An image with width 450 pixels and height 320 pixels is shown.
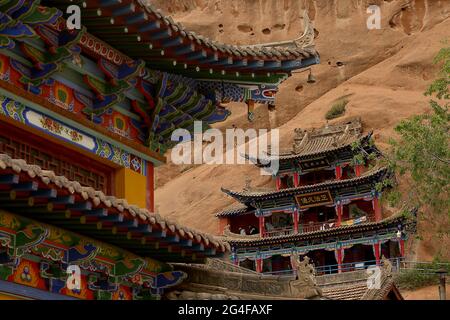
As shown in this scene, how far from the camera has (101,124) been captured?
1377cm

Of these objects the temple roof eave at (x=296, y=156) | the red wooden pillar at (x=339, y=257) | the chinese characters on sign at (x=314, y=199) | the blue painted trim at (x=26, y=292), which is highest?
the temple roof eave at (x=296, y=156)

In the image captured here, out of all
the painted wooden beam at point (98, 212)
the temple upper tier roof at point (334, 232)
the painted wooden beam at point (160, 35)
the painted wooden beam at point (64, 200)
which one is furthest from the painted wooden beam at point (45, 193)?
the temple upper tier roof at point (334, 232)

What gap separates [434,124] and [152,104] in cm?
616

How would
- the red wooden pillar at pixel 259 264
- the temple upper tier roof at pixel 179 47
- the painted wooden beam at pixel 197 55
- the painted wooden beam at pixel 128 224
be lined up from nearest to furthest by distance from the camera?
the painted wooden beam at pixel 128 224 < the temple upper tier roof at pixel 179 47 < the painted wooden beam at pixel 197 55 < the red wooden pillar at pixel 259 264

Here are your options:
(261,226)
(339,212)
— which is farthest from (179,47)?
(261,226)

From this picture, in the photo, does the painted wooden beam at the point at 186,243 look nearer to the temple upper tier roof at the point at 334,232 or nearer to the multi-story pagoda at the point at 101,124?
the multi-story pagoda at the point at 101,124

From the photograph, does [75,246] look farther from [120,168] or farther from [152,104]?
[152,104]

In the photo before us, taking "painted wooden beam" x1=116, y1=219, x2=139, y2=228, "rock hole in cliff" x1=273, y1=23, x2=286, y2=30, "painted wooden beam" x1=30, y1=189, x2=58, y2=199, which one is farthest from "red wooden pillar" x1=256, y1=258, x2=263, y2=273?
"painted wooden beam" x1=30, y1=189, x2=58, y2=199

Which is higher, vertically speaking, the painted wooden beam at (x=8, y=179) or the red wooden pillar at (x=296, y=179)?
the red wooden pillar at (x=296, y=179)

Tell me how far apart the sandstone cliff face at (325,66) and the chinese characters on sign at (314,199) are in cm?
587

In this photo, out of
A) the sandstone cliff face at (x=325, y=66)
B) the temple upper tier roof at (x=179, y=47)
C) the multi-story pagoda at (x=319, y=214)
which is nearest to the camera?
the temple upper tier roof at (x=179, y=47)

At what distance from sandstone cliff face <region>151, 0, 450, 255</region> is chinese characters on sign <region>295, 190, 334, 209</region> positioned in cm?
587

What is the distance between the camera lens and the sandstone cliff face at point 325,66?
53188mm

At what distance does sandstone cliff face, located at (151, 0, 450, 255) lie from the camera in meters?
53.2
